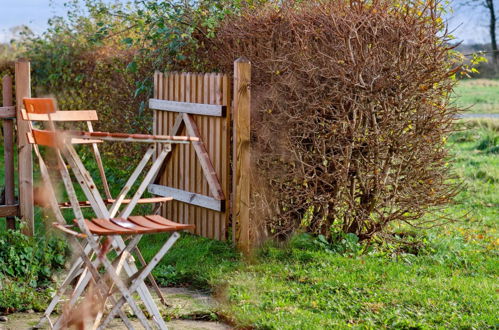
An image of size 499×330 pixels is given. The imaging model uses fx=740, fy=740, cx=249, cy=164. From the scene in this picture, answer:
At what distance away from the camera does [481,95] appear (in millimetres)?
31031

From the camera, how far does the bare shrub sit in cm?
684

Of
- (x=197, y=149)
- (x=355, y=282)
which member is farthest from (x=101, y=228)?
(x=197, y=149)

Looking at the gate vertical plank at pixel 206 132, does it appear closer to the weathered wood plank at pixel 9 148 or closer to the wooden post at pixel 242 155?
the wooden post at pixel 242 155

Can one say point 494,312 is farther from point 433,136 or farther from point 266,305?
point 433,136

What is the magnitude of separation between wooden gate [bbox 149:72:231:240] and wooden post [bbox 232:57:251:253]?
21 cm

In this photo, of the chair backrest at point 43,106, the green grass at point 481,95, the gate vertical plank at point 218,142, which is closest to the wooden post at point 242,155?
the gate vertical plank at point 218,142

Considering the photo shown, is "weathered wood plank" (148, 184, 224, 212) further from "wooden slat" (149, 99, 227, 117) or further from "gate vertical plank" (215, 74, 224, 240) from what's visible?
"wooden slat" (149, 99, 227, 117)

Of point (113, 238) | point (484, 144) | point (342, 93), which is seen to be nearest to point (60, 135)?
point (113, 238)

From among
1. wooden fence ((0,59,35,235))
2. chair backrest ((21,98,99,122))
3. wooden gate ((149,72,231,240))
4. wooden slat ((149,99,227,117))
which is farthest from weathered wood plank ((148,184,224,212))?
chair backrest ((21,98,99,122))

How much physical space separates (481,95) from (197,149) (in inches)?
1021

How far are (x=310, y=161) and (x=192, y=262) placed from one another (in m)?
1.49

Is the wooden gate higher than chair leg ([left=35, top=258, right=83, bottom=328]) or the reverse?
higher

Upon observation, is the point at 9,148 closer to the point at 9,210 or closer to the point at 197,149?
the point at 9,210

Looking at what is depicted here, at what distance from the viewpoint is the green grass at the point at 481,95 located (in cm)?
2653
